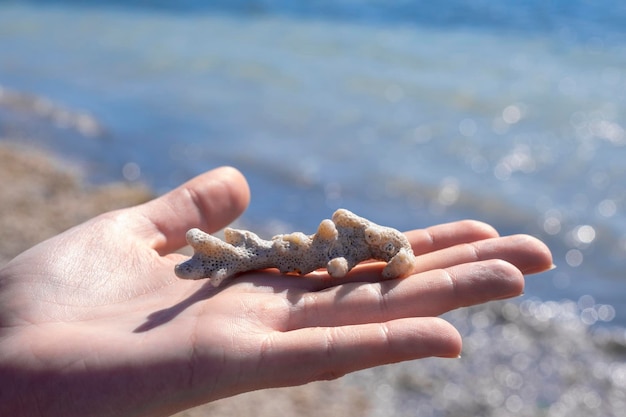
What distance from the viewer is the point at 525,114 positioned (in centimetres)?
1100

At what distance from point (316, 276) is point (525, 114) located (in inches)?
332

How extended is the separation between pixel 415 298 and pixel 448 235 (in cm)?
77

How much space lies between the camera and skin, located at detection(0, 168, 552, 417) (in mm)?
2729

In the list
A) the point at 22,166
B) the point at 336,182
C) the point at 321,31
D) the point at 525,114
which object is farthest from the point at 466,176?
the point at 321,31

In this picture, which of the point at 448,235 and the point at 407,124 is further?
the point at 407,124

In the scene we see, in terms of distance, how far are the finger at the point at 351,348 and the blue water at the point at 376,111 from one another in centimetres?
444

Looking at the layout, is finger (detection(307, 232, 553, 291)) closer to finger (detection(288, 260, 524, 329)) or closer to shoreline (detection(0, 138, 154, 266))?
finger (detection(288, 260, 524, 329))

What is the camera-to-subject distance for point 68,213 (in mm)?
7848

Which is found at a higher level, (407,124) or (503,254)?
(407,124)

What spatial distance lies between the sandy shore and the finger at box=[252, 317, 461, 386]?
2657mm

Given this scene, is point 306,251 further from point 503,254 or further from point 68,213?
point 68,213

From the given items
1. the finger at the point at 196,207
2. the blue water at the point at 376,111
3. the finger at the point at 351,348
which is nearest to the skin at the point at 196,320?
the finger at the point at 351,348

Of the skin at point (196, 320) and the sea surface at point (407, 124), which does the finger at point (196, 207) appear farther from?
the sea surface at point (407, 124)

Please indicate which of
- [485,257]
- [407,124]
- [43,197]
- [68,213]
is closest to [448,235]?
[485,257]
